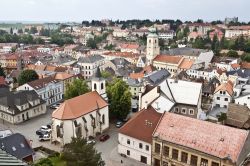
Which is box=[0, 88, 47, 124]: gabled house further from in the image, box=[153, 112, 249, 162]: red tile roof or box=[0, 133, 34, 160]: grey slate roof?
box=[153, 112, 249, 162]: red tile roof

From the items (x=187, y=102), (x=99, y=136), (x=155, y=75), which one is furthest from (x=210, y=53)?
(x=99, y=136)

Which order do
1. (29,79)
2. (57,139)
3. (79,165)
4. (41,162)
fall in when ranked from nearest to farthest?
(79,165) → (41,162) → (57,139) → (29,79)

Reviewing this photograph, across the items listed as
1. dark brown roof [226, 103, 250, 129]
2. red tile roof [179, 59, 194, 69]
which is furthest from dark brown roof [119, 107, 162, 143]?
red tile roof [179, 59, 194, 69]

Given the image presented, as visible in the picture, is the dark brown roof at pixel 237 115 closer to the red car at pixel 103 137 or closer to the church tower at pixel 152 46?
the red car at pixel 103 137

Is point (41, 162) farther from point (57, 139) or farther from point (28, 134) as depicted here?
point (28, 134)

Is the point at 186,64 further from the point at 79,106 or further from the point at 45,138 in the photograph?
the point at 45,138

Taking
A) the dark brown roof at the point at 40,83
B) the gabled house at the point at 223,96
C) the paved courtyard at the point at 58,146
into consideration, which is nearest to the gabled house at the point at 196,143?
the paved courtyard at the point at 58,146
